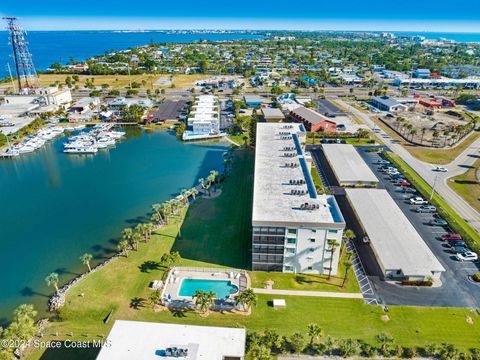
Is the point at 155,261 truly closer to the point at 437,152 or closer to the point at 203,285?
the point at 203,285

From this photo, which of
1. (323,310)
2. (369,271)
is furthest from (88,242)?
(369,271)

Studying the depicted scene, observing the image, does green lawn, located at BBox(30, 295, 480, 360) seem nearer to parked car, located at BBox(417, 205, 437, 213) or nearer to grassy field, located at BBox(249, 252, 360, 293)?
grassy field, located at BBox(249, 252, 360, 293)

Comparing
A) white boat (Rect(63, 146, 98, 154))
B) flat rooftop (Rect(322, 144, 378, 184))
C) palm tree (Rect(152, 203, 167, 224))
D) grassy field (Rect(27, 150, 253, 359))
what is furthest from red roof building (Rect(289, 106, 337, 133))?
white boat (Rect(63, 146, 98, 154))

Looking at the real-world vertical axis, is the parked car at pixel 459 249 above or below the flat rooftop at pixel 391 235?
below

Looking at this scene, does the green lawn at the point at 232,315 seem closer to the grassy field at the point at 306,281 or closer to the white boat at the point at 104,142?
the grassy field at the point at 306,281

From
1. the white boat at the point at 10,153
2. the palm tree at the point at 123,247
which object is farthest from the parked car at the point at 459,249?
the white boat at the point at 10,153
